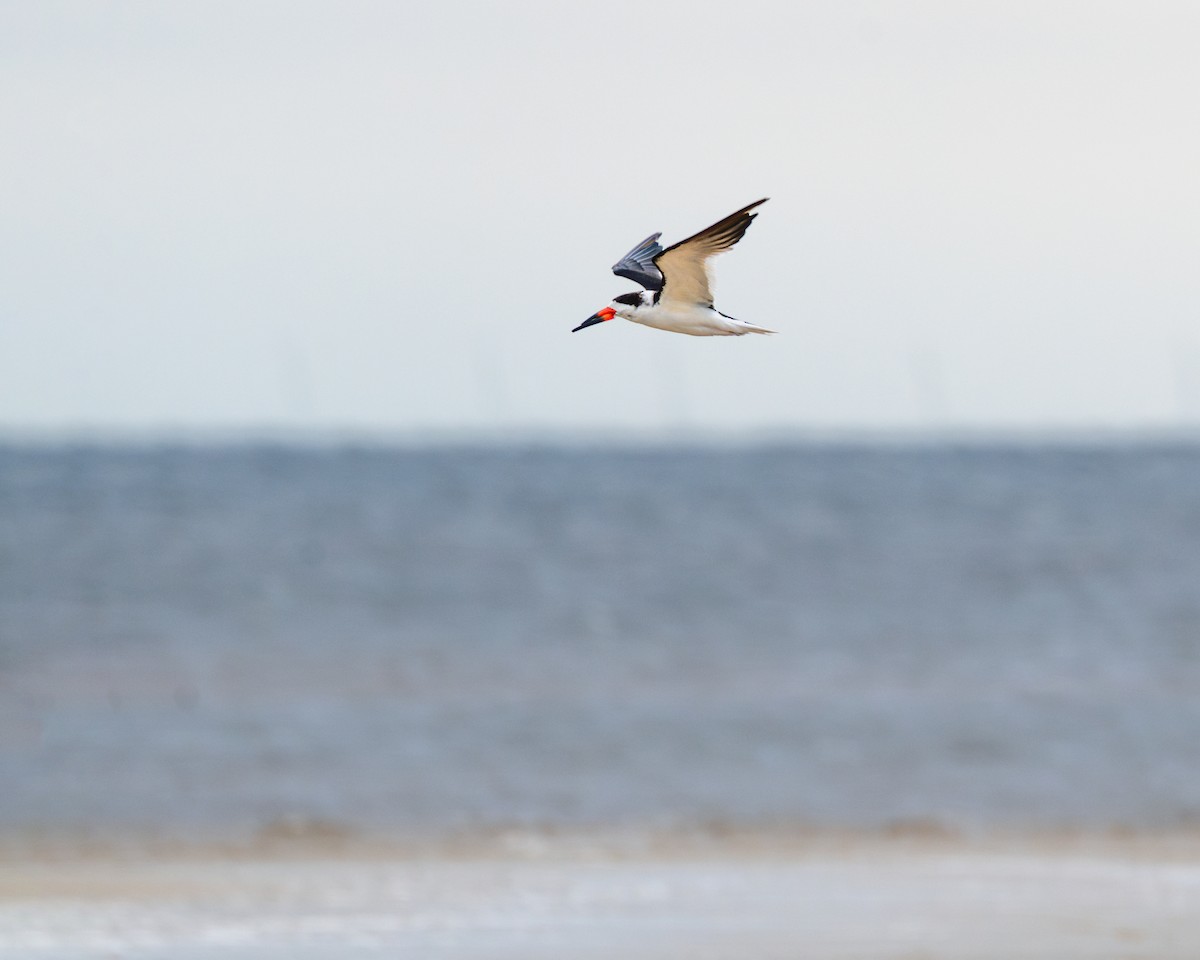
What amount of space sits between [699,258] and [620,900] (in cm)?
683

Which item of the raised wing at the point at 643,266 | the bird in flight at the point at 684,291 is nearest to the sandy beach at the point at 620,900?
the raised wing at the point at 643,266

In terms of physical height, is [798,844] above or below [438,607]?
below

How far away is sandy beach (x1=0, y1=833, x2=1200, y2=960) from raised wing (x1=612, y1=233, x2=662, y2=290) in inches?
195

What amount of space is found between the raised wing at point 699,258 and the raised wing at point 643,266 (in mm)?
81

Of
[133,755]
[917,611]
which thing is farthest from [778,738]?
[917,611]

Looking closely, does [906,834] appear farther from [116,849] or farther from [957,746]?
[116,849]

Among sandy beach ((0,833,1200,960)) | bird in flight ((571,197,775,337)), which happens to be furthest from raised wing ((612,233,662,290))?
sandy beach ((0,833,1200,960))

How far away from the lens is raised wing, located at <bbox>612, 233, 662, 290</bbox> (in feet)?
20.5

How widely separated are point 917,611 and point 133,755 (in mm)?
12880

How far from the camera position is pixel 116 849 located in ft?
46.0

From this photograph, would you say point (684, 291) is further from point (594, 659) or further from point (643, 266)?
point (594, 659)

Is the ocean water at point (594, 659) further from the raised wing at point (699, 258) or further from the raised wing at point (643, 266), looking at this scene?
the raised wing at point (699, 258)

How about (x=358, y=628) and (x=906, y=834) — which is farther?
(x=358, y=628)

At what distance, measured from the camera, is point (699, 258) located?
6051mm
